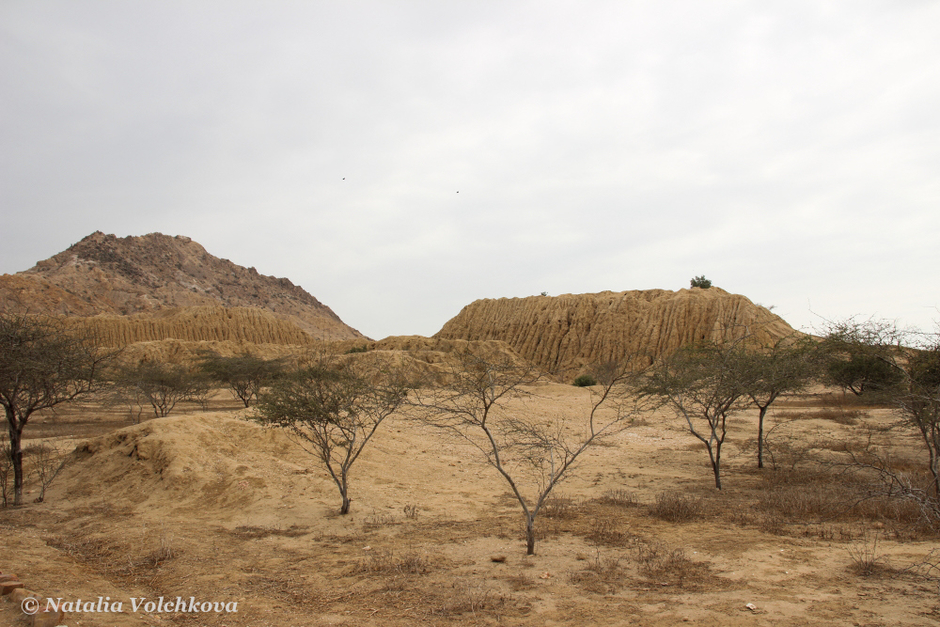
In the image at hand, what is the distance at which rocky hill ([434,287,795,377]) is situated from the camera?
45156mm

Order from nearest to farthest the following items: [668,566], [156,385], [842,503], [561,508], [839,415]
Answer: [668,566], [842,503], [561,508], [839,415], [156,385]

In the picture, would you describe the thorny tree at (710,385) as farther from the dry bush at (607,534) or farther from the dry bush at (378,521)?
the dry bush at (378,521)

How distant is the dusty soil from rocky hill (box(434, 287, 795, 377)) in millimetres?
32276

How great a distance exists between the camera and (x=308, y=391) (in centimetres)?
1010

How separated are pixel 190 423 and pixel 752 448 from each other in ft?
54.2

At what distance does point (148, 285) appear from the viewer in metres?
104

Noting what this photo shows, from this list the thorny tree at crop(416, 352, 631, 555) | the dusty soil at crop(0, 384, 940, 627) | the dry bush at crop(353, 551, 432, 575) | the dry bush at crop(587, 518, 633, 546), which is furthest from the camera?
the dry bush at crop(587, 518, 633, 546)

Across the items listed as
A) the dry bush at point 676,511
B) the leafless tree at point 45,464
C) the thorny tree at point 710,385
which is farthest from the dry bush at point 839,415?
the leafless tree at point 45,464

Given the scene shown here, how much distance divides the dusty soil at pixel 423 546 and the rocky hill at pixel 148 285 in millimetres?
71773

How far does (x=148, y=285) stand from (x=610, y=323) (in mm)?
95100

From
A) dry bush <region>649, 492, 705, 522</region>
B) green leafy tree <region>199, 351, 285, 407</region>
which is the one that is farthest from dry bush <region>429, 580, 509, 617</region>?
green leafy tree <region>199, 351, 285, 407</region>

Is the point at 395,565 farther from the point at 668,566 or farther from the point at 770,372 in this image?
the point at 770,372

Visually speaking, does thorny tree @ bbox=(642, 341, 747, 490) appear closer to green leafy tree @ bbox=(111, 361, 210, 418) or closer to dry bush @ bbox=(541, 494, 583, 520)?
dry bush @ bbox=(541, 494, 583, 520)

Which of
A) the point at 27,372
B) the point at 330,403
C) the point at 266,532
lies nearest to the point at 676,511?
the point at 330,403
